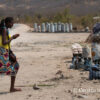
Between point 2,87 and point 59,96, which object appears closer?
point 59,96

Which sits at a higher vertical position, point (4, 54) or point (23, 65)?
point (4, 54)

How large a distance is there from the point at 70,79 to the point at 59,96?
1.90 meters

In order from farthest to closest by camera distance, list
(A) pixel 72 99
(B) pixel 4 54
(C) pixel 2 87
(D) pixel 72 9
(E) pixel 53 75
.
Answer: (D) pixel 72 9
(E) pixel 53 75
(C) pixel 2 87
(B) pixel 4 54
(A) pixel 72 99

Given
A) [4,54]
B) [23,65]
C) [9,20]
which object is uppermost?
[9,20]

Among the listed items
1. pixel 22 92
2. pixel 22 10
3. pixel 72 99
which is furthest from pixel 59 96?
pixel 22 10

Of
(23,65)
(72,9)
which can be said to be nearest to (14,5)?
(72,9)

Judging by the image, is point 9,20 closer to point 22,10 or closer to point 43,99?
point 43,99

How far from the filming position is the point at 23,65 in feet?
39.2

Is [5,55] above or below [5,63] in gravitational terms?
above

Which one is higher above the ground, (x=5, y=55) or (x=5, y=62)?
(x=5, y=55)

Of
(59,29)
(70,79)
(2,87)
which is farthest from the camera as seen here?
(59,29)

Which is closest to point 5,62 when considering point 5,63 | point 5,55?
point 5,63

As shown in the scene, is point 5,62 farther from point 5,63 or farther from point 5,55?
point 5,55

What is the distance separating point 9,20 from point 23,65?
16.3 feet
